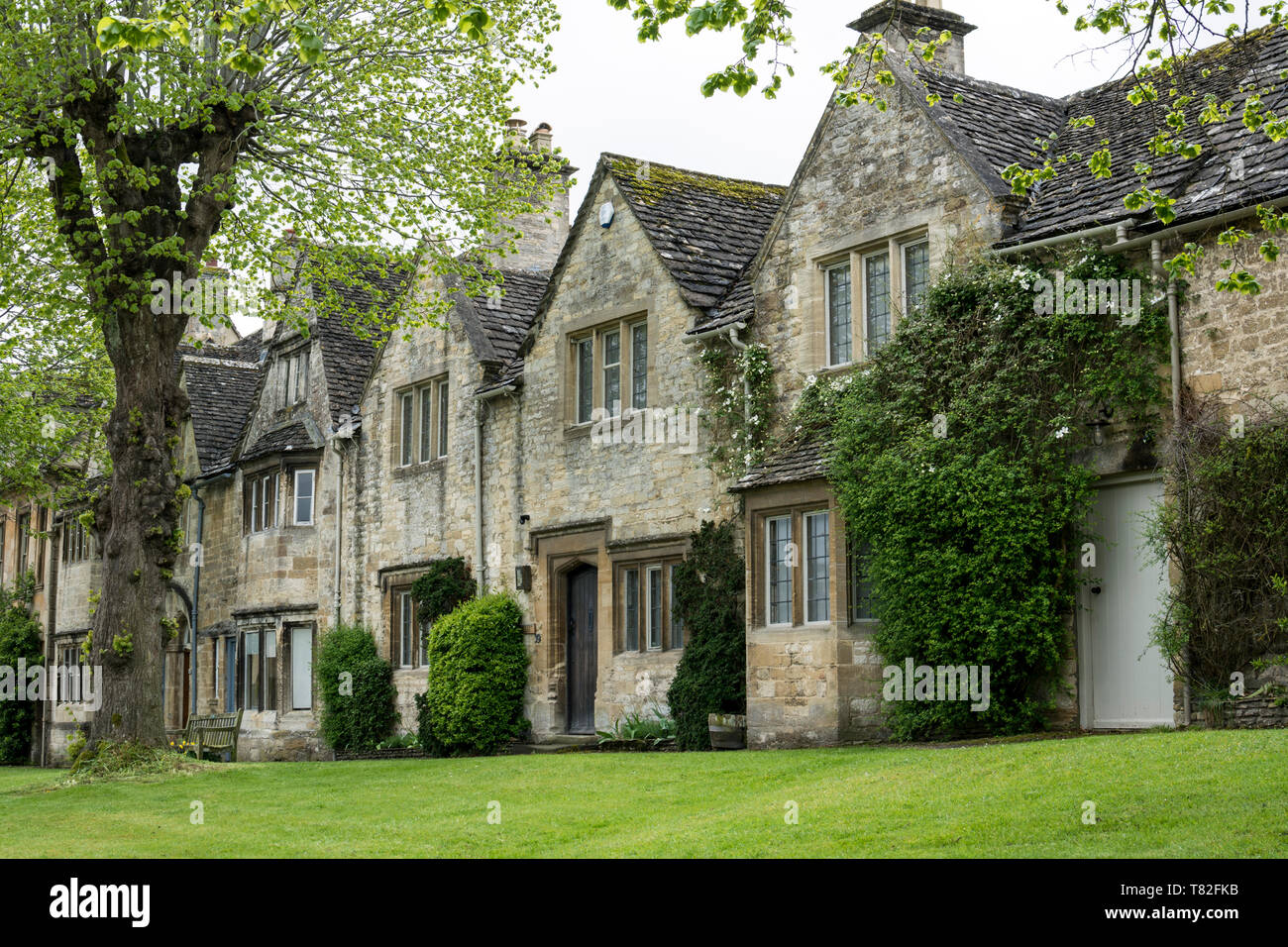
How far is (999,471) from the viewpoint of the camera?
15.3 metres

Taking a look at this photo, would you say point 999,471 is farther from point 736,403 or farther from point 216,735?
point 216,735

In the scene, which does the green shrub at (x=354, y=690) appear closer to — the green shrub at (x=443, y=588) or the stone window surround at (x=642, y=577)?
the green shrub at (x=443, y=588)

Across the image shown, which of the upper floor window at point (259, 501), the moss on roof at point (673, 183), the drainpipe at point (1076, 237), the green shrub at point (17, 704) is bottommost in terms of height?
the green shrub at point (17, 704)

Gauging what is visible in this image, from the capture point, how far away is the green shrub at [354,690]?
85.9 ft

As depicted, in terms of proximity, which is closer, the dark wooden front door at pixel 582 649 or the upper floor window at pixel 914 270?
the upper floor window at pixel 914 270

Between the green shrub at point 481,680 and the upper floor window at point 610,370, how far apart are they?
136 inches

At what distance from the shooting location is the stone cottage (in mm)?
15312

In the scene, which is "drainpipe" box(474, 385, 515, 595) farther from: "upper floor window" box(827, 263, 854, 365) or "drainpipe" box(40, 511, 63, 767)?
"drainpipe" box(40, 511, 63, 767)

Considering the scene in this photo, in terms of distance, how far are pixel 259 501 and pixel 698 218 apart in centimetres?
1246

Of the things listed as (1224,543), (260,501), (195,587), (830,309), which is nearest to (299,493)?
(260,501)

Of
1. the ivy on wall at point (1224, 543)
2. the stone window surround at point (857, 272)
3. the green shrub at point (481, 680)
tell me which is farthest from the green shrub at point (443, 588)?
the ivy on wall at point (1224, 543)

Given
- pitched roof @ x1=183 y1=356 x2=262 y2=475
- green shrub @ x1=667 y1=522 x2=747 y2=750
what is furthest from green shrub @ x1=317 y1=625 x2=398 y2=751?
green shrub @ x1=667 y1=522 x2=747 y2=750
